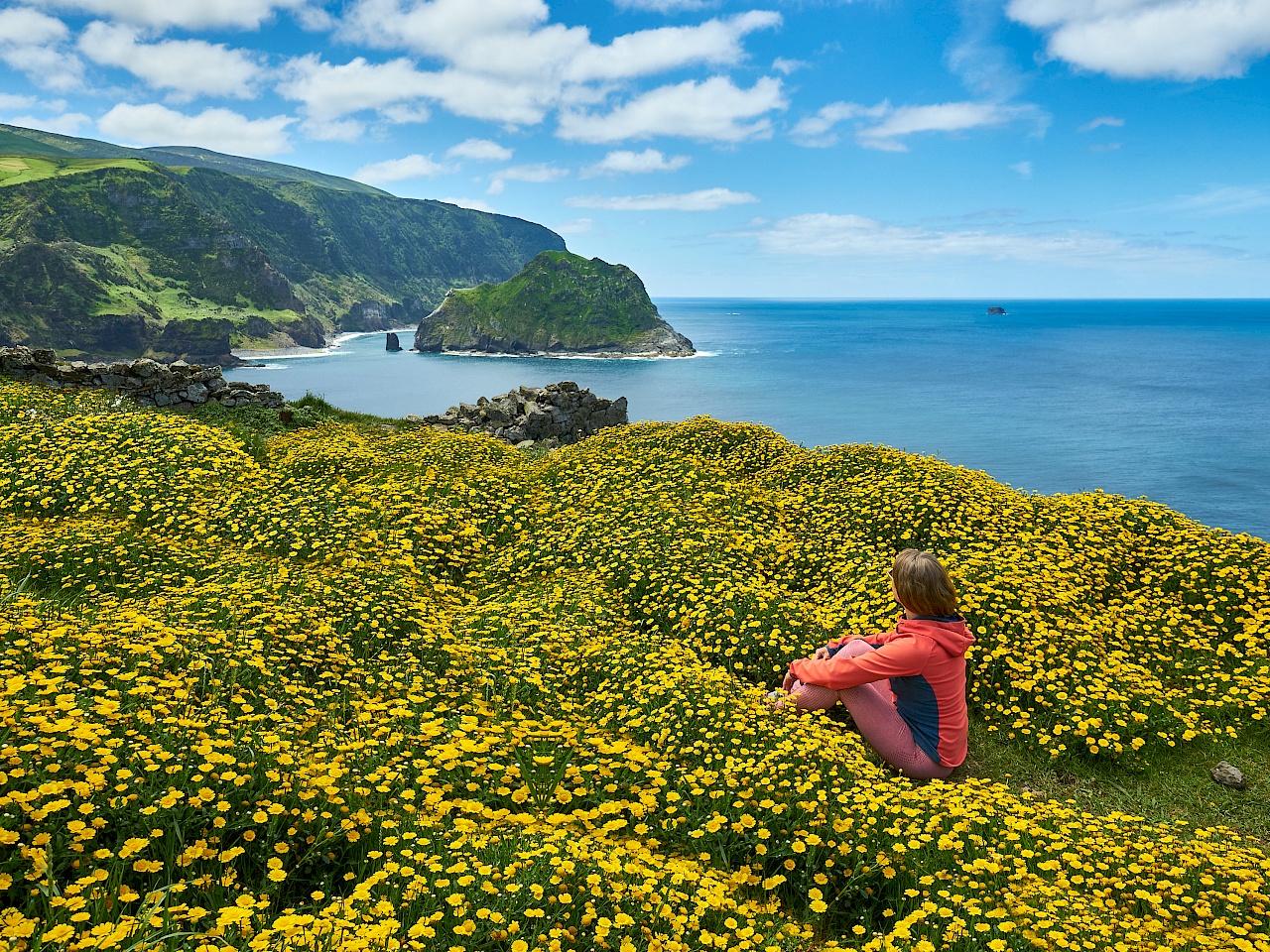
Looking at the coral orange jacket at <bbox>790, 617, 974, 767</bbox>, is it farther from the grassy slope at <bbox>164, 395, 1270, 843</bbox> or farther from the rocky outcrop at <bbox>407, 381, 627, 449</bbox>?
the rocky outcrop at <bbox>407, 381, 627, 449</bbox>

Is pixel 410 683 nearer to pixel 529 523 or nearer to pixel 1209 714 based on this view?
pixel 529 523

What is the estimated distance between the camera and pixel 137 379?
22.3 meters

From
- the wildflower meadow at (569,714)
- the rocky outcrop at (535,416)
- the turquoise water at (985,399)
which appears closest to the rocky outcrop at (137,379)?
the rocky outcrop at (535,416)

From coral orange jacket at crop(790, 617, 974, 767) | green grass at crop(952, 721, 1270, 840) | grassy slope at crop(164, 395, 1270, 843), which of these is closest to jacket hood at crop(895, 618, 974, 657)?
coral orange jacket at crop(790, 617, 974, 767)

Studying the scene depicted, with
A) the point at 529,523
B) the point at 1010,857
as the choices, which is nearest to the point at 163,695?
the point at 1010,857

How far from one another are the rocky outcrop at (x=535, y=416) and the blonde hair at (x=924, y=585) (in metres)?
20.1

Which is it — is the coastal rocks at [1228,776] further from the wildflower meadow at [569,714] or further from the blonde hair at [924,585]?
the blonde hair at [924,585]

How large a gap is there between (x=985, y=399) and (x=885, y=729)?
412 ft

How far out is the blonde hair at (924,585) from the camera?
6773 millimetres

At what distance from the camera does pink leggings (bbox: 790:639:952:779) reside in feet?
23.1

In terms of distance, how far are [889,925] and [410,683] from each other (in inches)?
177

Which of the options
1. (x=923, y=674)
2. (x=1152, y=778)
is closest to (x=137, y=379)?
(x=923, y=674)

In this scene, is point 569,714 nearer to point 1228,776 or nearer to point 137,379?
point 1228,776

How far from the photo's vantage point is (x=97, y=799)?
439 centimetres
